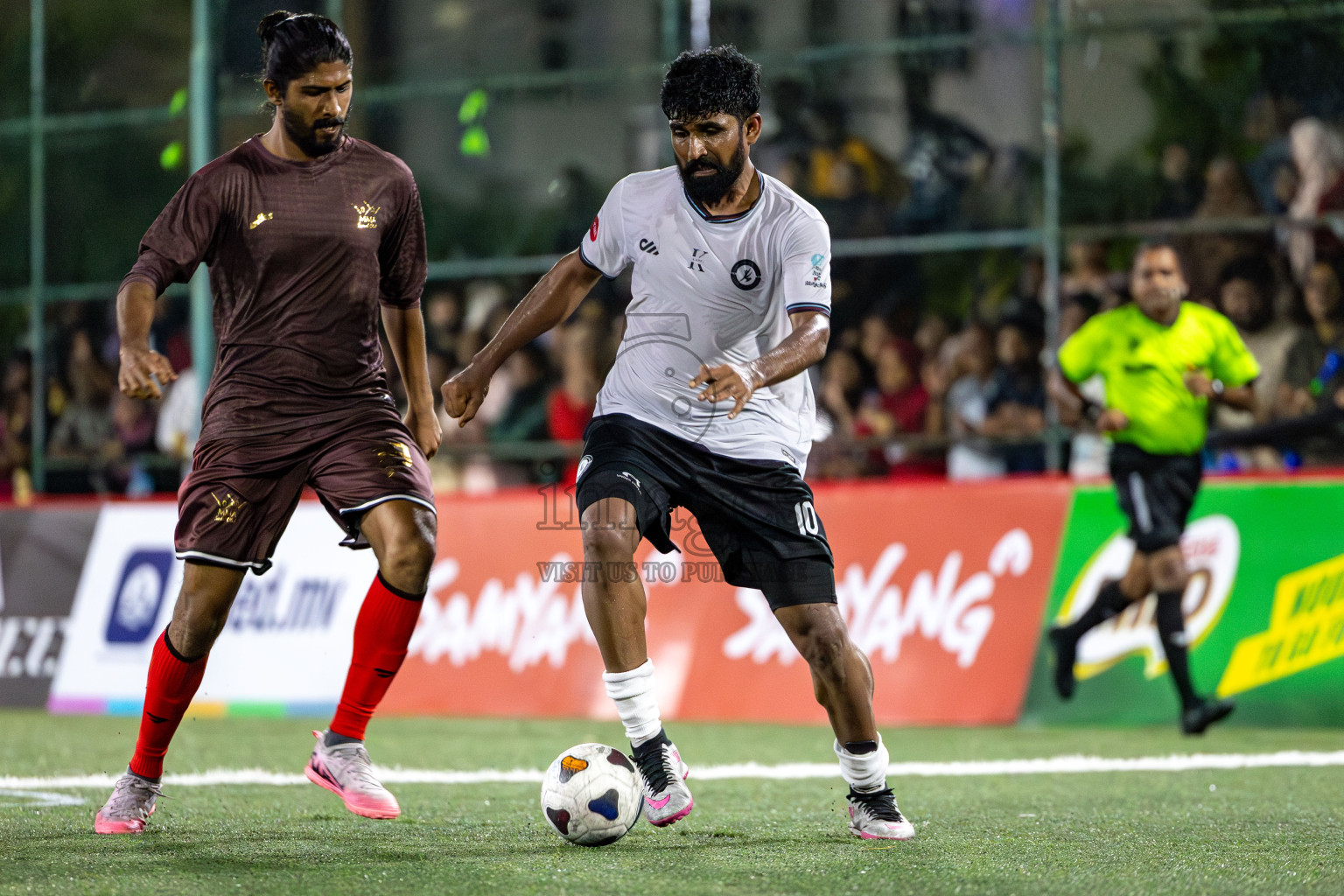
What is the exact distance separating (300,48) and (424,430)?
1.26 metres

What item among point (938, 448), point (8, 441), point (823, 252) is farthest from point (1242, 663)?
point (8, 441)

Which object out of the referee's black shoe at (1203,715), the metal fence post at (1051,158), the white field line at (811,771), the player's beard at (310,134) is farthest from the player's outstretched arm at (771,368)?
the metal fence post at (1051,158)

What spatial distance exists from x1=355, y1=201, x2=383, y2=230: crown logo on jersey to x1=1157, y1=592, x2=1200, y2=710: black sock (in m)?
4.97

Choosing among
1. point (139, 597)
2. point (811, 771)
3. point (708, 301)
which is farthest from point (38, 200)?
point (708, 301)

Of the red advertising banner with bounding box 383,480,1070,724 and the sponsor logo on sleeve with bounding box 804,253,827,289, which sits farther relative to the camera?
the red advertising banner with bounding box 383,480,1070,724

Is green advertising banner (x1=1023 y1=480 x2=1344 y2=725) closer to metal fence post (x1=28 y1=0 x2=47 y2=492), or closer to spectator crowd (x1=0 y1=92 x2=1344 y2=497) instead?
spectator crowd (x1=0 y1=92 x2=1344 y2=497)

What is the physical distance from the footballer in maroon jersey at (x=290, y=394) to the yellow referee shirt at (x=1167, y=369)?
194 inches

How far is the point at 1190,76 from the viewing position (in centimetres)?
1180

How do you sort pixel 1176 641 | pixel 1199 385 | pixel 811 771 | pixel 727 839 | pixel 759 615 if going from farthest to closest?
1. pixel 759 615
2. pixel 1199 385
3. pixel 1176 641
4. pixel 811 771
5. pixel 727 839

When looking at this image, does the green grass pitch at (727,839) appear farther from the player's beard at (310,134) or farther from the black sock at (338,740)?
the player's beard at (310,134)

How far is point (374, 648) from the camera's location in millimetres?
5586

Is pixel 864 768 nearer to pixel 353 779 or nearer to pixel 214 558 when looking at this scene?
pixel 353 779

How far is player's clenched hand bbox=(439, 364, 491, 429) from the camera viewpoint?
5.35 meters

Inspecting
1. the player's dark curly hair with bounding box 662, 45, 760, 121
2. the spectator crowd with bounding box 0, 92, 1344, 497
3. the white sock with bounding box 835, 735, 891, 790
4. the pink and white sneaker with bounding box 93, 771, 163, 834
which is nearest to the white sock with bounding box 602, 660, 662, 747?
the white sock with bounding box 835, 735, 891, 790
